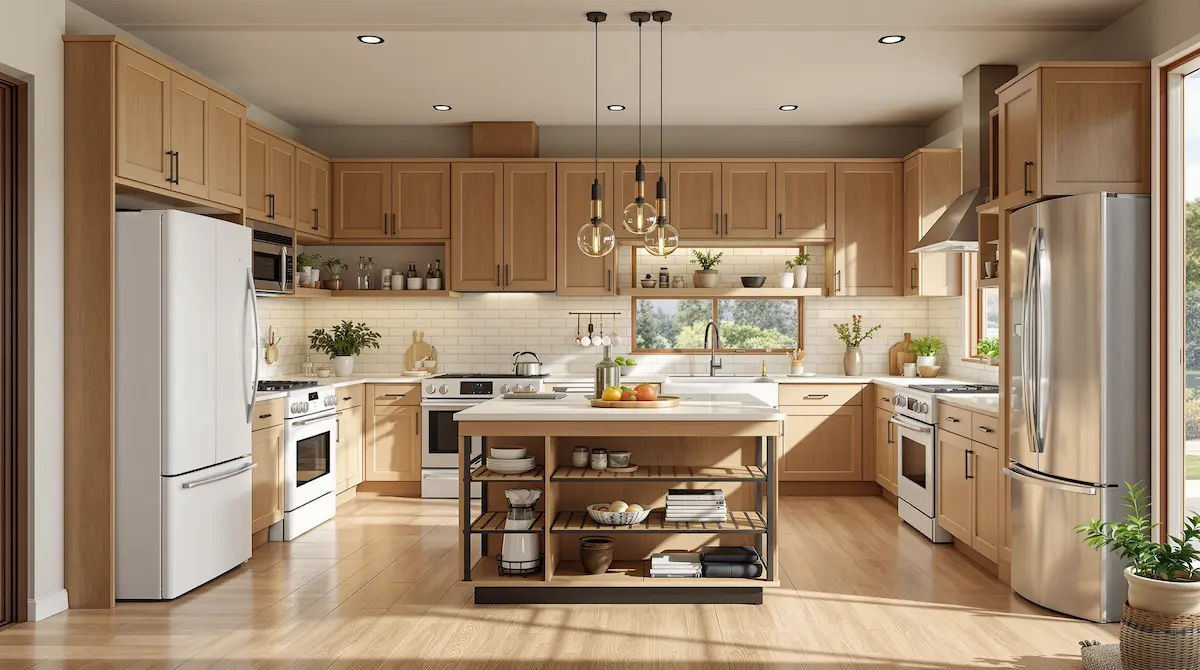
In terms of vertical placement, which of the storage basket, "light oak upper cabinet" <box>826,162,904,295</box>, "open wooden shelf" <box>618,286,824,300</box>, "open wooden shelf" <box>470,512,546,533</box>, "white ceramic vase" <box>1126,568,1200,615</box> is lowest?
the storage basket

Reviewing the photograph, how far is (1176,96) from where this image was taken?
13.5ft

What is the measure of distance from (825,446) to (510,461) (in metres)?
3.48

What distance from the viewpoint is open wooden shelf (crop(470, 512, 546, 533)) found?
14.2 ft

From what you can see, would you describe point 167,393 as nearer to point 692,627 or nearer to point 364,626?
point 364,626

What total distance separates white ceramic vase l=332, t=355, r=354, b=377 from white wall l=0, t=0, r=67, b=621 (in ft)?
10.6

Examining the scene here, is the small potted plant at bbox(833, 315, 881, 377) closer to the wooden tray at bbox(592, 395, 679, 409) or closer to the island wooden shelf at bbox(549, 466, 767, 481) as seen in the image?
the island wooden shelf at bbox(549, 466, 767, 481)

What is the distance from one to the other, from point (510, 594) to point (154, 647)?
149cm

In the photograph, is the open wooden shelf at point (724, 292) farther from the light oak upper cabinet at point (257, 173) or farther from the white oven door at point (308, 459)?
the light oak upper cabinet at point (257, 173)

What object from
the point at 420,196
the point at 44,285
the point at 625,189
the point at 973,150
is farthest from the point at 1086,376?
the point at 420,196

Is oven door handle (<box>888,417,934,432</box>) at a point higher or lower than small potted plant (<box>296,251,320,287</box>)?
lower

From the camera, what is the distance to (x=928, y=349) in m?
7.28

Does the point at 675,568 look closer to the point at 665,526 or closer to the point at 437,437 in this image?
the point at 665,526

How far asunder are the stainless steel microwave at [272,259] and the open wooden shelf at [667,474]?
2.57 meters

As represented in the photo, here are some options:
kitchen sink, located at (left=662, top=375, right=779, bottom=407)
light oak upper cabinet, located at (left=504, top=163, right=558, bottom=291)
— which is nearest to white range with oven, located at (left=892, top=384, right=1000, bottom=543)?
kitchen sink, located at (left=662, top=375, right=779, bottom=407)
